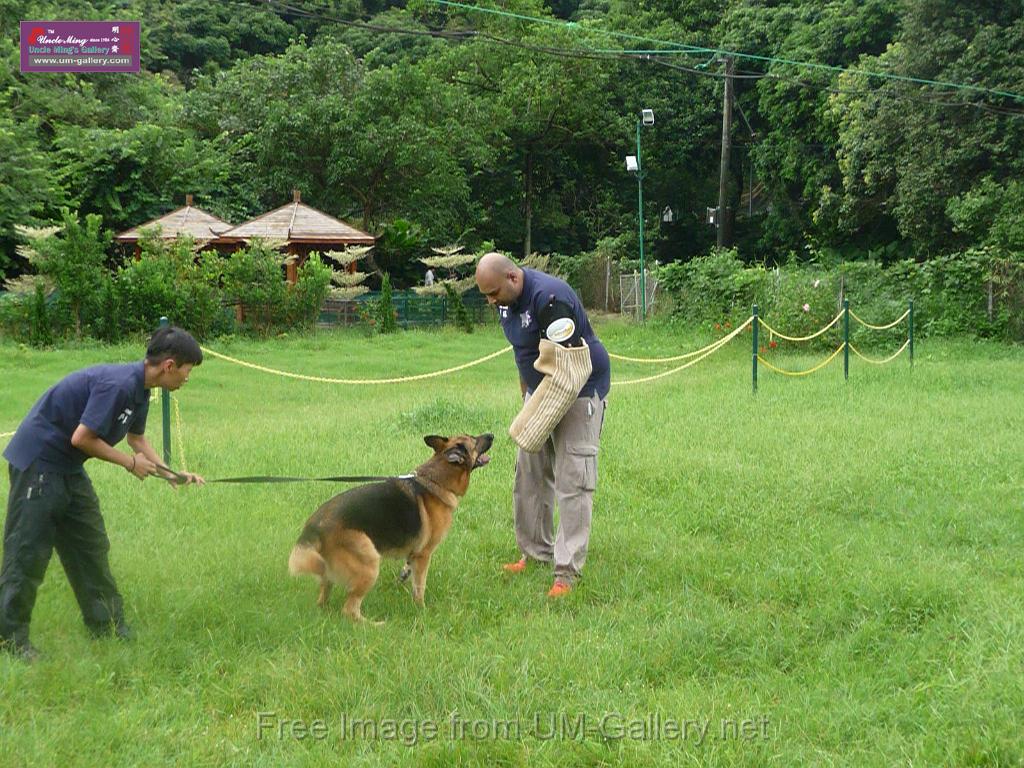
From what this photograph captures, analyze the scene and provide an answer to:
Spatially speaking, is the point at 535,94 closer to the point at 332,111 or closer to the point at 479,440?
the point at 332,111

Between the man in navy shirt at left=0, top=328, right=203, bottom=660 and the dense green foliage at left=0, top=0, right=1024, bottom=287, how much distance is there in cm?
1379

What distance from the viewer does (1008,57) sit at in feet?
78.0

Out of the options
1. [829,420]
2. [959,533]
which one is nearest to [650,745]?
[959,533]

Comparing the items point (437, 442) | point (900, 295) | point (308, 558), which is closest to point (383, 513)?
point (308, 558)

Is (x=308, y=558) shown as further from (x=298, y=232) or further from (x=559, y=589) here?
(x=298, y=232)

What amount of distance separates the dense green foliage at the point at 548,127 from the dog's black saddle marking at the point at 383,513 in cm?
1342

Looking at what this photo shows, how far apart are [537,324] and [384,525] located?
1.34 metres

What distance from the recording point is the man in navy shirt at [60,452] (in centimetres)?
430

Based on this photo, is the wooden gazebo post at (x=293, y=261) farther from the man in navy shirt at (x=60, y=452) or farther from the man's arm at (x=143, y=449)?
the man in navy shirt at (x=60, y=452)

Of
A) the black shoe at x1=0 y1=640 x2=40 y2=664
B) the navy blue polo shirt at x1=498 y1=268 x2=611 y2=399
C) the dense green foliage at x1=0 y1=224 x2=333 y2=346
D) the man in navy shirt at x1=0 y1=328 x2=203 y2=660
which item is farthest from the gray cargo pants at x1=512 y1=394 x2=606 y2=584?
the dense green foliage at x1=0 y1=224 x2=333 y2=346

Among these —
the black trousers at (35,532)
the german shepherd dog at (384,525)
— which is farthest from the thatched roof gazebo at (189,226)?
the black trousers at (35,532)

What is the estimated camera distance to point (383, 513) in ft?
16.2

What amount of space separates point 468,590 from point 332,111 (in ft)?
92.3

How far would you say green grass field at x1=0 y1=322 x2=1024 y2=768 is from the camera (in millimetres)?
3695
